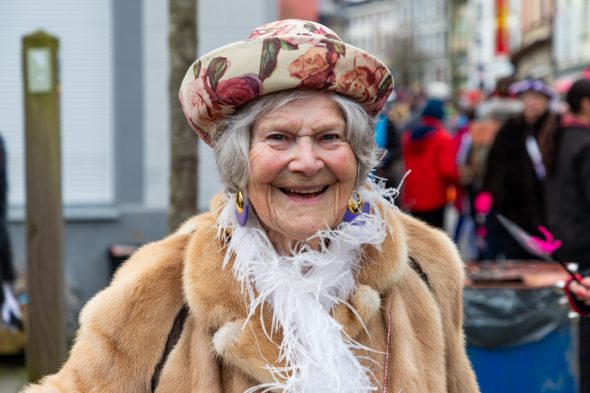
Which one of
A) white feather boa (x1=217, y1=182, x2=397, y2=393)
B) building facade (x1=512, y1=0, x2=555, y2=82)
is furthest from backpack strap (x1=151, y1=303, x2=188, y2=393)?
building facade (x1=512, y1=0, x2=555, y2=82)

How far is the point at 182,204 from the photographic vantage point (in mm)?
4332

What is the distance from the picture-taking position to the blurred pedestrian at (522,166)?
713 cm

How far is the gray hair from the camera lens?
235 centimetres

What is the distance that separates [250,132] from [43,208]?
306 centimetres

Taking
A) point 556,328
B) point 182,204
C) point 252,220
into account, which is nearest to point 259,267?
point 252,220

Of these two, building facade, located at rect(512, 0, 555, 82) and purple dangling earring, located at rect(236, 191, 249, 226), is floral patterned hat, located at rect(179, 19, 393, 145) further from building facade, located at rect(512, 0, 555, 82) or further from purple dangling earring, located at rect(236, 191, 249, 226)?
building facade, located at rect(512, 0, 555, 82)

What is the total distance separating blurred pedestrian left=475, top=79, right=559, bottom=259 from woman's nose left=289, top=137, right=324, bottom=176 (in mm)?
4995

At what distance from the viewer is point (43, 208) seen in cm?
518

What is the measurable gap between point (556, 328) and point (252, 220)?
9.19 feet

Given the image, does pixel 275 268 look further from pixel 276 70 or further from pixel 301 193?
pixel 276 70

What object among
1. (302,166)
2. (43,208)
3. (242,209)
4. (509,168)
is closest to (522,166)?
(509,168)

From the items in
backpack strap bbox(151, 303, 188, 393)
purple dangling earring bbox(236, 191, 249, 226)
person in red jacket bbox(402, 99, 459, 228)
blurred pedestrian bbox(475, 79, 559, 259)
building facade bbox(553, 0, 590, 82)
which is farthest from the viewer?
building facade bbox(553, 0, 590, 82)

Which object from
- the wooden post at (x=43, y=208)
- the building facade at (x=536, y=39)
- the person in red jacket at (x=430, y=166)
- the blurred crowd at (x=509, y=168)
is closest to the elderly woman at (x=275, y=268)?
the blurred crowd at (x=509, y=168)

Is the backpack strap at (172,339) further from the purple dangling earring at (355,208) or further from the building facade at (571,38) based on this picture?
the building facade at (571,38)
